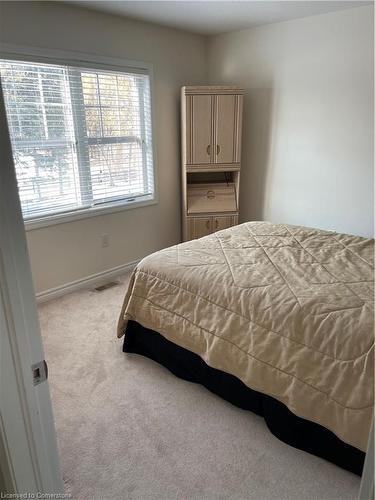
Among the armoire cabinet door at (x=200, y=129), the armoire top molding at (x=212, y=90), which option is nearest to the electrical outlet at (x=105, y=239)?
the armoire cabinet door at (x=200, y=129)

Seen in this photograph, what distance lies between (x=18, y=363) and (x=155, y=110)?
3326 millimetres

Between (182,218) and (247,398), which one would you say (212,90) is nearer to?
(182,218)

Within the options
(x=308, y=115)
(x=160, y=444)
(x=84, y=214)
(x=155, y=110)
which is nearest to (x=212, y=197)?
(x=155, y=110)

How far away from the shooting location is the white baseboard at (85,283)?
10.2 ft

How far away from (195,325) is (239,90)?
2607mm

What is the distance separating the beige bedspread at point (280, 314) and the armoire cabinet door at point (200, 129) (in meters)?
1.42

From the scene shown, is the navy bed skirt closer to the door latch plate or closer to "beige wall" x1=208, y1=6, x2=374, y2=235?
the door latch plate

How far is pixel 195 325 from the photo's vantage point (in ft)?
6.46

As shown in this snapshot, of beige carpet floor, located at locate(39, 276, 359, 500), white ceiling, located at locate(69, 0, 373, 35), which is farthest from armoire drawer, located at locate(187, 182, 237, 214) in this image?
beige carpet floor, located at locate(39, 276, 359, 500)

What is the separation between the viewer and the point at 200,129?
3.59 m

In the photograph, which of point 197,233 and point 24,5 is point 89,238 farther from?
point 24,5

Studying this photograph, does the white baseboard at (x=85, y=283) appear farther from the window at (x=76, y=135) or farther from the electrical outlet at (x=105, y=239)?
the window at (x=76, y=135)

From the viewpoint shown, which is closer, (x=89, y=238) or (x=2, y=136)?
(x=2, y=136)

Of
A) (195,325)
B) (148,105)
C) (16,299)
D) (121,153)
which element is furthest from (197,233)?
(16,299)
